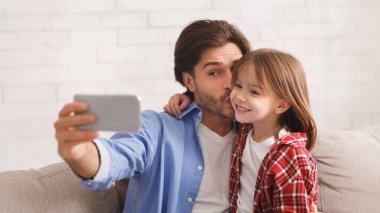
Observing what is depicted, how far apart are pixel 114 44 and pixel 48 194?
101cm

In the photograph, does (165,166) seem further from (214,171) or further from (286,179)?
(286,179)

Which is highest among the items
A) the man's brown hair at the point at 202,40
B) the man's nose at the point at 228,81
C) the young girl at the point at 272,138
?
the man's brown hair at the point at 202,40

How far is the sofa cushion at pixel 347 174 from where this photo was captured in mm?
1464

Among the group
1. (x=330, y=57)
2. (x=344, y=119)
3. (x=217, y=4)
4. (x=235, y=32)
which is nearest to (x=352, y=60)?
(x=330, y=57)

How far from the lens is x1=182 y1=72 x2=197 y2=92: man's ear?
1487 mm

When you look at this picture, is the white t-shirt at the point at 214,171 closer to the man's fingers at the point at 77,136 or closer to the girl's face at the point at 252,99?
the girl's face at the point at 252,99

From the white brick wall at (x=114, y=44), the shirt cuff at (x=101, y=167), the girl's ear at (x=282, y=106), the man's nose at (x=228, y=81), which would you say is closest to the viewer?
the shirt cuff at (x=101, y=167)

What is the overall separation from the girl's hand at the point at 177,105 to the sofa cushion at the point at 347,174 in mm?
457

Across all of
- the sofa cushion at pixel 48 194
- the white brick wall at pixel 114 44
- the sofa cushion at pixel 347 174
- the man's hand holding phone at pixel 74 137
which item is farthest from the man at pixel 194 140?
the white brick wall at pixel 114 44

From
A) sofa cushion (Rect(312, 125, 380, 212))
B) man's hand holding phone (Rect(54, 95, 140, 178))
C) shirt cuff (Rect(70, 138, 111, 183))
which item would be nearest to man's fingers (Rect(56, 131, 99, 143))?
man's hand holding phone (Rect(54, 95, 140, 178))

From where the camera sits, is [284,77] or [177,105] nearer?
[284,77]

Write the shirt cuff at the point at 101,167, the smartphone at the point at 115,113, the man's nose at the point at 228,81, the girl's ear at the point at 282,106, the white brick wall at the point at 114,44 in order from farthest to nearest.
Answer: the white brick wall at the point at 114,44
the man's nose at the point at 228,81
the girl's ear at the point at 282,106
the shirt cuff at the point at 101,167
the smartphone at the point at 115,113

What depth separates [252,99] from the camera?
1254 millimetres

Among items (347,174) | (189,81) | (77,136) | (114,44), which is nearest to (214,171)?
(189,81)
